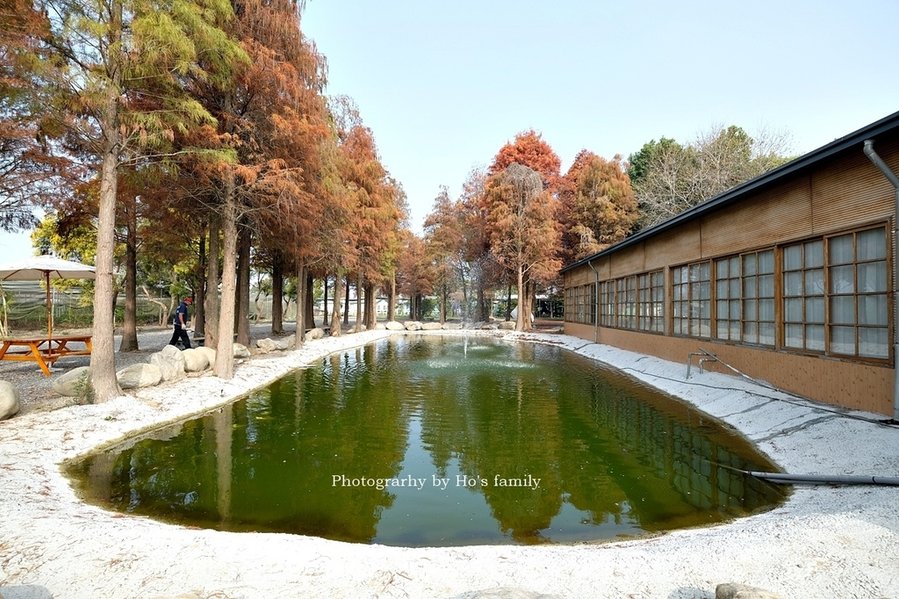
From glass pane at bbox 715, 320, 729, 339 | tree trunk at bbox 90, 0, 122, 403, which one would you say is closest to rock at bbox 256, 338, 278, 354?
tree trunk at bbox 90, 0, 122, 403

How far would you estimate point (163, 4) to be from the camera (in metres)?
7.63

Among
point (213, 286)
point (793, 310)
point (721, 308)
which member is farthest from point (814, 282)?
point (213, 286)

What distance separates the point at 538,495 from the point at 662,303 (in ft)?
34.5

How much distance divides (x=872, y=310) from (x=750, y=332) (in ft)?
9.90

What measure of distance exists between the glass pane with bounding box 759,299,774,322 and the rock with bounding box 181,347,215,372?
11.7m

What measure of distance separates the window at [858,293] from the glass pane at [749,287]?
218 centimetres

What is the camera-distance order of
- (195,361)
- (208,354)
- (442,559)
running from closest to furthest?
(442,559)
(195,361)
(208,354)

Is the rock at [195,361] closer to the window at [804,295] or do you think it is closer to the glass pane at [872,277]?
the window at [804,295]

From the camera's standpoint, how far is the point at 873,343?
6262 mm

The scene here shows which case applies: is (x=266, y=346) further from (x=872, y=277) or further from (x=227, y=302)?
(x=872, y=277)

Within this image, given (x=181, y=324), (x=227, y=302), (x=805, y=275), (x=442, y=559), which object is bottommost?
(x=442, y=559)

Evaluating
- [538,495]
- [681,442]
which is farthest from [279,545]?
[681,442]

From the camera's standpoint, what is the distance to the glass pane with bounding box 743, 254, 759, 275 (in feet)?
29.9

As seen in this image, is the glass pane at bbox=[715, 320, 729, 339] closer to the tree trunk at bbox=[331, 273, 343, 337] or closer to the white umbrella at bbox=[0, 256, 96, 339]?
the white umbrella at bbox=[0, 256, 96, 339]
